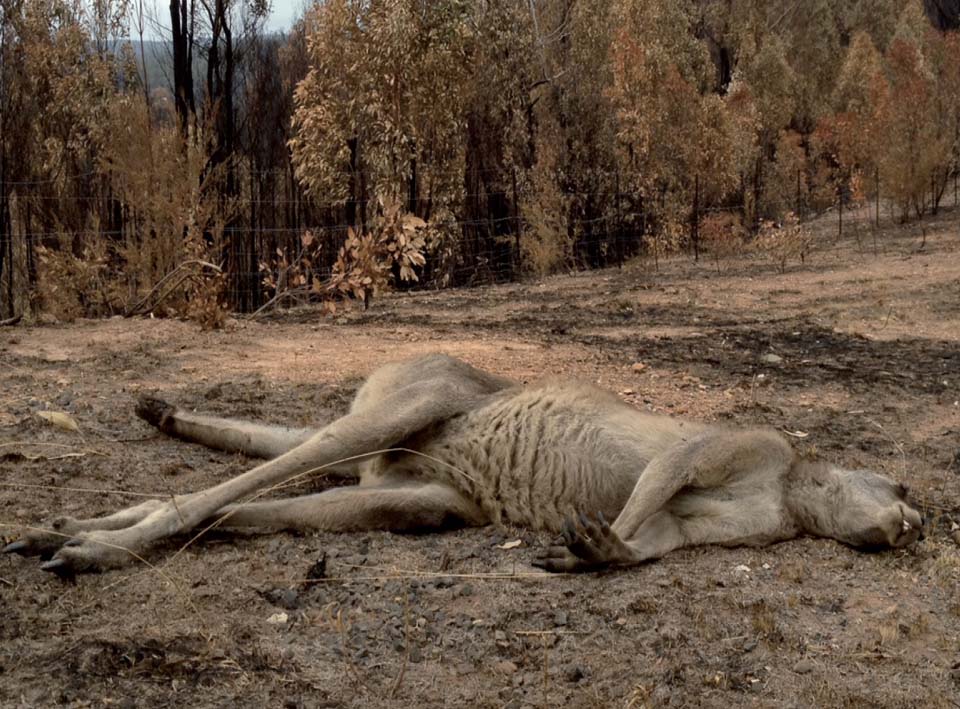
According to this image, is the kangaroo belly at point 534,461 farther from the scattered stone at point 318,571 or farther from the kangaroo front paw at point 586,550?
the scattered stone at point 318,571

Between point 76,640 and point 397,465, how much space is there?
5.33 ft

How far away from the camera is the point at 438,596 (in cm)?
336

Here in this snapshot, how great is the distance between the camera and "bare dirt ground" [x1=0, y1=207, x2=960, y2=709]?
106 inches

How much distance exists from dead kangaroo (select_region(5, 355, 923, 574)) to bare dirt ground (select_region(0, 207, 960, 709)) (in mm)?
93

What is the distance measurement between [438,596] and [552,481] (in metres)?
0.82

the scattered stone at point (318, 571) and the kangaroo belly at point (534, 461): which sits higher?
the kangaroo belly at point (534, 461)

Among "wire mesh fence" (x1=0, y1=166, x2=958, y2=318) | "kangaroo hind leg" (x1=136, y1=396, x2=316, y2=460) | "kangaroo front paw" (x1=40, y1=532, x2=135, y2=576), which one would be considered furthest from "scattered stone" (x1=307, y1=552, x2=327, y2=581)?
"wire mesh fence" (x1=0, y1=166, x2=958, y2=318)

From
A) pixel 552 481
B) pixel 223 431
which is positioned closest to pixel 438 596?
pixel 552 481

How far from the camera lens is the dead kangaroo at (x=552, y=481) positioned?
148 inches

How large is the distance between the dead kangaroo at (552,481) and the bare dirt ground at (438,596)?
9 centimetres

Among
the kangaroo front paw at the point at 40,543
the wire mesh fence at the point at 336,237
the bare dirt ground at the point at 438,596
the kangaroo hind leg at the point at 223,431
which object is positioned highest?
the wire mesh fence at the point at 336,237

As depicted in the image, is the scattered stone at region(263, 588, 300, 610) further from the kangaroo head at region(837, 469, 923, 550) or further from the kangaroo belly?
the kangaroo head at region(837, 469, 923, 550)

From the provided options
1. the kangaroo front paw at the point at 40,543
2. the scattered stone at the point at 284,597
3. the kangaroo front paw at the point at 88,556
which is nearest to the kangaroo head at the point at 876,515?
the scattered stone at the point at 284,597

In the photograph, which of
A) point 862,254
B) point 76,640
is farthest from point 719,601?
point 862,254
